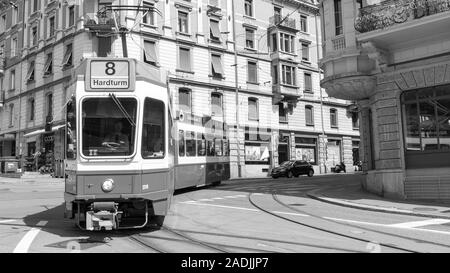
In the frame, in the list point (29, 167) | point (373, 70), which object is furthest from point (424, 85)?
point (29, 167)

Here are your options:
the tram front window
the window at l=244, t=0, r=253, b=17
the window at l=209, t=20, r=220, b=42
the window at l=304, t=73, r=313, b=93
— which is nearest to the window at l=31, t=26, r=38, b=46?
the window at l=209, t=20, r=220, b=42

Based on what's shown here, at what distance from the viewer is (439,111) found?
1633 centimetres

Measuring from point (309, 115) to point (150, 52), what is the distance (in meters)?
19.6

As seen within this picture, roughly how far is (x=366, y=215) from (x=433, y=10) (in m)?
7.34

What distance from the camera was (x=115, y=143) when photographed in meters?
9.02

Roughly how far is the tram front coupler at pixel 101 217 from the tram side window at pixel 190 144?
34.2 feet

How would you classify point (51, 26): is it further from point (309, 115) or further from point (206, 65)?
point (309, 115)

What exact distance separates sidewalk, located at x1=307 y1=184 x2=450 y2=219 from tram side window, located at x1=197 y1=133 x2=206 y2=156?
5.16m

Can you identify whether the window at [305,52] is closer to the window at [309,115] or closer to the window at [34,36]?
the window at [309,115]

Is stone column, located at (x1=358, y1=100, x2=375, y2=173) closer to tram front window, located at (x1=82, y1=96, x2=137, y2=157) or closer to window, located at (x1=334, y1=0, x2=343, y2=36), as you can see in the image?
window, located at (x1=334, y1=0, x2=343, y2=36)

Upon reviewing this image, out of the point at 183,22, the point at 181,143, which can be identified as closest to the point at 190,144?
the point at 181,143

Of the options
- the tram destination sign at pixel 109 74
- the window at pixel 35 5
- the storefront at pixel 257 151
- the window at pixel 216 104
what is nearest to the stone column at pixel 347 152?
the storefront at pixel 257 151

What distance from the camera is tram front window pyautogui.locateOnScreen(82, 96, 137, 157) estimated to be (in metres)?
8.97
